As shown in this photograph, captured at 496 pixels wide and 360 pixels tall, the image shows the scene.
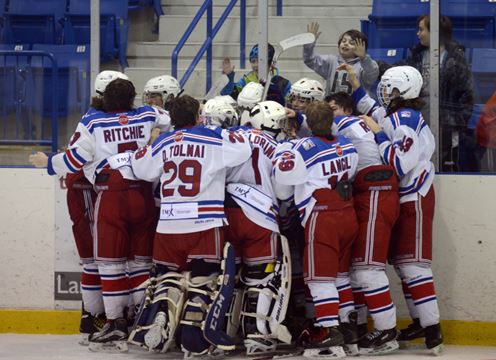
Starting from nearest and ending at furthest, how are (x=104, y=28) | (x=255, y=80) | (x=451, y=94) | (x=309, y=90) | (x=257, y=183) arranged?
(x=257, y=183) → (x=309, y=90) → (x=451, y=94) → (x=255, y=80) → (x=104, y=28)

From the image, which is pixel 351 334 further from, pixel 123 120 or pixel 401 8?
pixel 401 8

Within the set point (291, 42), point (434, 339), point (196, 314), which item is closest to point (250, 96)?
point (291, 42)

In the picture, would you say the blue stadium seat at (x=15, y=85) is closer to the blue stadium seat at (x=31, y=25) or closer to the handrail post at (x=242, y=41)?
the blue stadium seat at (x=31, y=25)

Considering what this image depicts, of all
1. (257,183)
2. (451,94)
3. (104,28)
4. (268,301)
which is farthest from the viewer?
(104,28)

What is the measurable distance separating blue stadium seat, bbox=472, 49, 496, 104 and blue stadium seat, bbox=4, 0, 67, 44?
224 cm

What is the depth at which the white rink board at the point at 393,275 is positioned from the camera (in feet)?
20.6

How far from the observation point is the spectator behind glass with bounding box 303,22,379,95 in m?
6.34

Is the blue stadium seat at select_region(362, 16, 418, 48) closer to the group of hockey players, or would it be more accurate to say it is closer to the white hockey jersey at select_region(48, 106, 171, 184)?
the group of hockey players

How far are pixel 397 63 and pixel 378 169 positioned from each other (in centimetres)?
69

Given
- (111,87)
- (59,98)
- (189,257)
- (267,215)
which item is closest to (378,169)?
(267,215)

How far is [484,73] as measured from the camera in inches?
247

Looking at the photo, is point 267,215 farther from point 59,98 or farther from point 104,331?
point 59,98

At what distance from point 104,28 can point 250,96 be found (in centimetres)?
98

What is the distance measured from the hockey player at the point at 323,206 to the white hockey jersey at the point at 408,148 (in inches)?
8.3
